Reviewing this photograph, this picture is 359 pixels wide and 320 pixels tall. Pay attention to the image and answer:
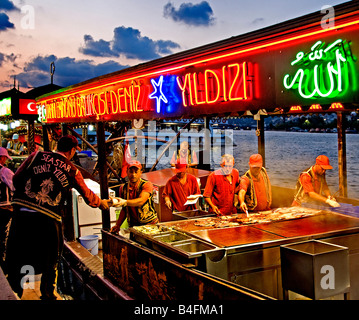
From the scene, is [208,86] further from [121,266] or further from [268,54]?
[121,266]

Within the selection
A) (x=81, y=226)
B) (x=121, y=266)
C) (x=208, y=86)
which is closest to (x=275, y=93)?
(x=208, y=86)

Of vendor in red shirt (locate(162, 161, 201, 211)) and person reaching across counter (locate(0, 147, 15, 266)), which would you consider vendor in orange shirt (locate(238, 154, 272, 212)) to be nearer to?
vendor in red shirt (locate(162, 161, 201, 211))

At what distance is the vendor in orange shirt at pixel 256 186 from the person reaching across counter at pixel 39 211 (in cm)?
316

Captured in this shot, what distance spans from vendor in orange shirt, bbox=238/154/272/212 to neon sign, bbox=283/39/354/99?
3.06 m

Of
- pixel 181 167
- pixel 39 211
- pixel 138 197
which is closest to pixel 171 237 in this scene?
pixel 138 197

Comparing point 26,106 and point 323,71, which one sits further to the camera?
point 26,106

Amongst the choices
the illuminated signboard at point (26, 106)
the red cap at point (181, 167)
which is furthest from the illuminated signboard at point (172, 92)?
the illuminated signboard at point (26, 106)

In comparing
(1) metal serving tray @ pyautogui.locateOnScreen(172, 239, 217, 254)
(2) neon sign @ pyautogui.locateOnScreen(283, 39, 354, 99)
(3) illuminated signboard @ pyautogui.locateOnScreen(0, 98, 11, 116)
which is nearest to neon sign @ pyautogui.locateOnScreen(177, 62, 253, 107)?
(2) neon sign @ pyautogui.locateOnScreen(283, 39, 354, 99)

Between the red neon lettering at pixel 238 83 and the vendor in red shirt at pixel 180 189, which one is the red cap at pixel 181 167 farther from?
A: the red neon lettering at pixel 238 83

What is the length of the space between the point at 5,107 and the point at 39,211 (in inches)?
454

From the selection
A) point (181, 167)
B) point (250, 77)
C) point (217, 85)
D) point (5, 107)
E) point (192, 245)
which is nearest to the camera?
point (250, 77)

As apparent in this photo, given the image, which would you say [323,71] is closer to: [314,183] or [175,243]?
[175,243]

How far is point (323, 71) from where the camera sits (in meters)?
3.55

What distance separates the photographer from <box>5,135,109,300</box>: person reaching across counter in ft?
15.2
